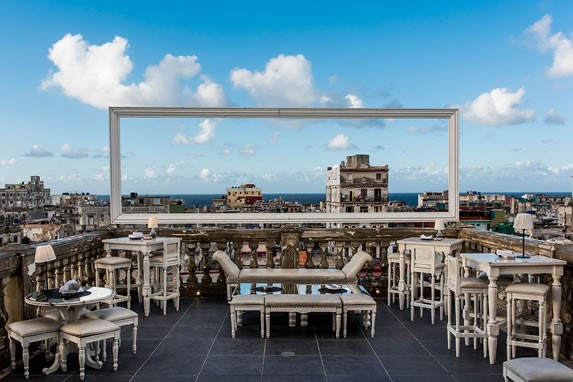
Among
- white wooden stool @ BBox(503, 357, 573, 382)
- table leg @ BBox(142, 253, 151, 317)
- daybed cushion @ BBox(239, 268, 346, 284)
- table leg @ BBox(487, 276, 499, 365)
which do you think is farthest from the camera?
table leg @ BBox(142, 253, 151, 317)

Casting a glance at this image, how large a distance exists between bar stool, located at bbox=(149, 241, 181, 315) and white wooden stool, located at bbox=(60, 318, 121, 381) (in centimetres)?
210

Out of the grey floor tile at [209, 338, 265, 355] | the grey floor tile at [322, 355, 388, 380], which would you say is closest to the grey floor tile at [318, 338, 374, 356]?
the grey floor tile at [322, 355, 388, 380]

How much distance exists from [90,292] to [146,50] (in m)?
11.2

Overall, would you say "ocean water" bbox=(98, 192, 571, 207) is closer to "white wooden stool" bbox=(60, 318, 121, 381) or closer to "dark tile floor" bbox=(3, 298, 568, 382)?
"dark tile floor" bbox=(3, 298, 568, 382)

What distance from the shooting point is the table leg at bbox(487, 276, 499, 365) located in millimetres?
4320

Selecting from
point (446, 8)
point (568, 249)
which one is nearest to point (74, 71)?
point (446, 8)

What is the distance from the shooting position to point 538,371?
9.27 ft

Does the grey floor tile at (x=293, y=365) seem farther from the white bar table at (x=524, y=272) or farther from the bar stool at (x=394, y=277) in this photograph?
the bar stool at (x=394, y=277)

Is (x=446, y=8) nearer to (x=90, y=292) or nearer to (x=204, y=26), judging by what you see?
(x=204, y=26)

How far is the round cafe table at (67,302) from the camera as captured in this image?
3.97 meters

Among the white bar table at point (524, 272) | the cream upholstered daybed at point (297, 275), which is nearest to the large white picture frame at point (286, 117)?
the cream upholstered daybed at point (297, 275)

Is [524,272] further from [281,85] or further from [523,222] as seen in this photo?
[281,85]

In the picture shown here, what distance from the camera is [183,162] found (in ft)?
24.1

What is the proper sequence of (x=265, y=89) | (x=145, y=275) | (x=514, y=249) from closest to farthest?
1. (x=514, y=249)
2. (x=145, y=275)
3. (x=265, y=89)
